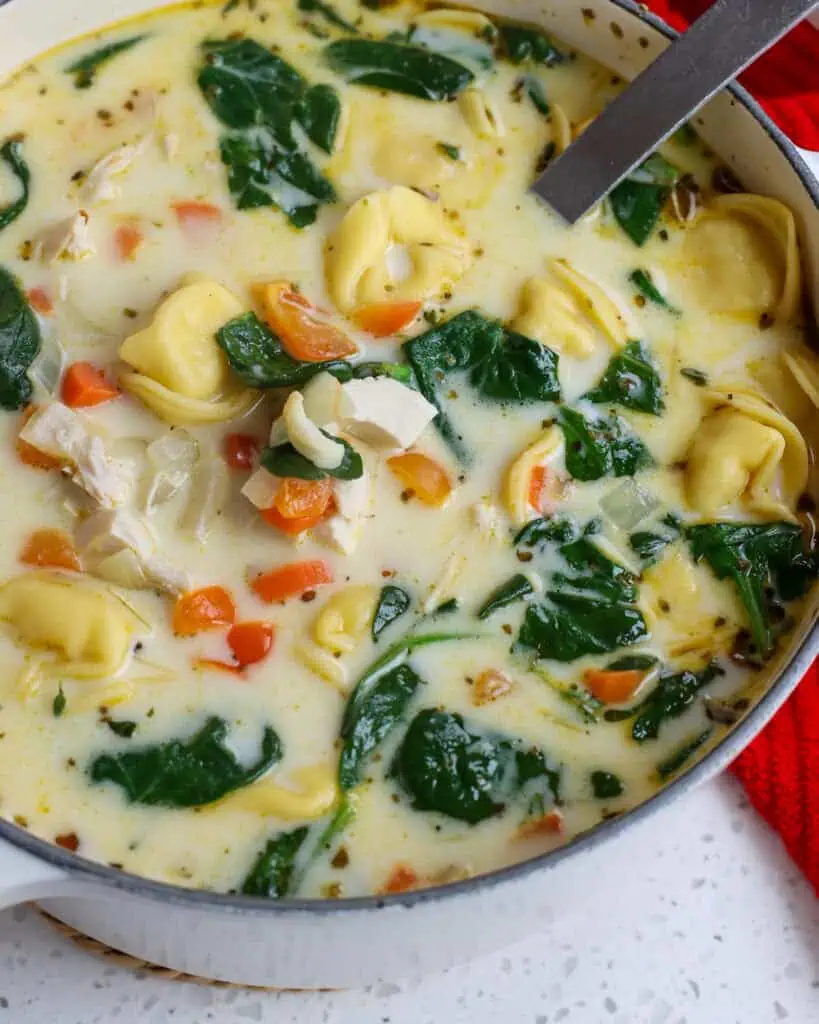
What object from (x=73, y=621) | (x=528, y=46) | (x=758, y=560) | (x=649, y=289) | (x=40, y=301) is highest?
(x=528, y=46)

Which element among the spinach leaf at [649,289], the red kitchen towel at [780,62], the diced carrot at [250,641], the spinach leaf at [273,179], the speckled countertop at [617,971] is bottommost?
the speckled countertop at [617,971]

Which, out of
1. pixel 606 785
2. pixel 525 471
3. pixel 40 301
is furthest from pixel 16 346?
pixel 606 785

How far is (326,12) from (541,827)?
6.76ft

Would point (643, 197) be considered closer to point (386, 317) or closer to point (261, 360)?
point (386, 317)

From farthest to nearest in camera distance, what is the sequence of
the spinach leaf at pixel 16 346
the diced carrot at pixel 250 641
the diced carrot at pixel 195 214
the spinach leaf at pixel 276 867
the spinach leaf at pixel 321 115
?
the spinach leaf at pixel 321 115
the diced carrot at pixel 195 214
the spinach leaf at pixel 16 346
the diced carrot at pixel 250 641
the spinach leaf at pixel 276 867

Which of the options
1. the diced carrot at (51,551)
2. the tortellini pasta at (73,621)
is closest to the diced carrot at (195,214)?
the diced carrot at (51,551)

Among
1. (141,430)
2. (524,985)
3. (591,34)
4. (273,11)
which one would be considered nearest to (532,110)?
(591,34)

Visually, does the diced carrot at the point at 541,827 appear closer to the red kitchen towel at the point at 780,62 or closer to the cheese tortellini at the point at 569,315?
the cheese tortellini at the point at 569,315

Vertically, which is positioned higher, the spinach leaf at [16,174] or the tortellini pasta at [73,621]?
the spinach leaf at [16,174]

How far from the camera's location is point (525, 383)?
9.06ft

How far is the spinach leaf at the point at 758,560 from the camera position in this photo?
258cm

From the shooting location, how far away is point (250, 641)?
2.47 meters

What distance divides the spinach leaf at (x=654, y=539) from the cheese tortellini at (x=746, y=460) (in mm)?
66

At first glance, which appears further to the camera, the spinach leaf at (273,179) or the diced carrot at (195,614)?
the spinach leaf at (273,179)
